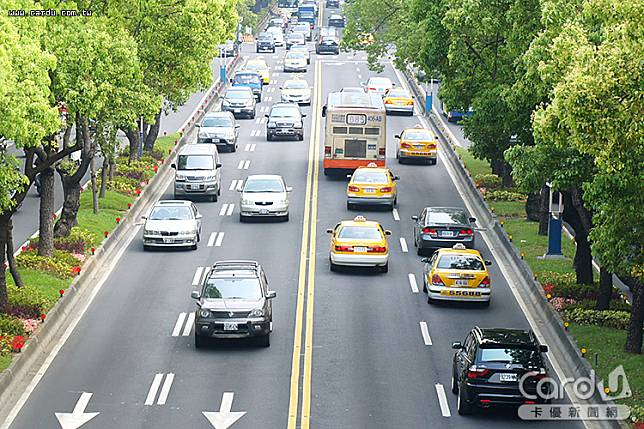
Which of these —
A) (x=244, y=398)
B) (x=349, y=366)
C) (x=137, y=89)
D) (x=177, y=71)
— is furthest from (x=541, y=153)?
(x=177, y=71)

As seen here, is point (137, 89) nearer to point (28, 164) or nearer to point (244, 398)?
point (28, 164)

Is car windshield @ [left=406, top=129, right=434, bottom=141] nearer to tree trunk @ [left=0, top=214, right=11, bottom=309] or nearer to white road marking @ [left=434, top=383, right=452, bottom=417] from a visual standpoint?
tree trunk @ [left=0, top=214, right=11, bottom=309]

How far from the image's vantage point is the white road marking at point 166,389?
27.2m

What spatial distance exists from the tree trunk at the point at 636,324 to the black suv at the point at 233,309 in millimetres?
8398

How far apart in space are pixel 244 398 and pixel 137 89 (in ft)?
58.2

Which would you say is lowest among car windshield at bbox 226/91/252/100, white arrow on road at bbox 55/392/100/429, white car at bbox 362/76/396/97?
white car at bbox 362/76/396/97

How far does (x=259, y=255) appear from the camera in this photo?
42.6 meters

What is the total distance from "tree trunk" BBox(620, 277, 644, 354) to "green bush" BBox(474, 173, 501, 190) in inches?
941

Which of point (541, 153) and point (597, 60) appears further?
point (541, 153)

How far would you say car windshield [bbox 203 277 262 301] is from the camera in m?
31.5

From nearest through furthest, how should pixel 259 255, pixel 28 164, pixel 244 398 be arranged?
pixel 244 398, pixel 28 164, pixel 259 255

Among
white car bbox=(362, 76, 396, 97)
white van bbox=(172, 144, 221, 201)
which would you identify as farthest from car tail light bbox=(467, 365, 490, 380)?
white car bbox=(362, 76, 396, 97)

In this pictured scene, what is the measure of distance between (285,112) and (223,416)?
1770 inches

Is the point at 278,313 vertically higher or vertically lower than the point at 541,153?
lower
